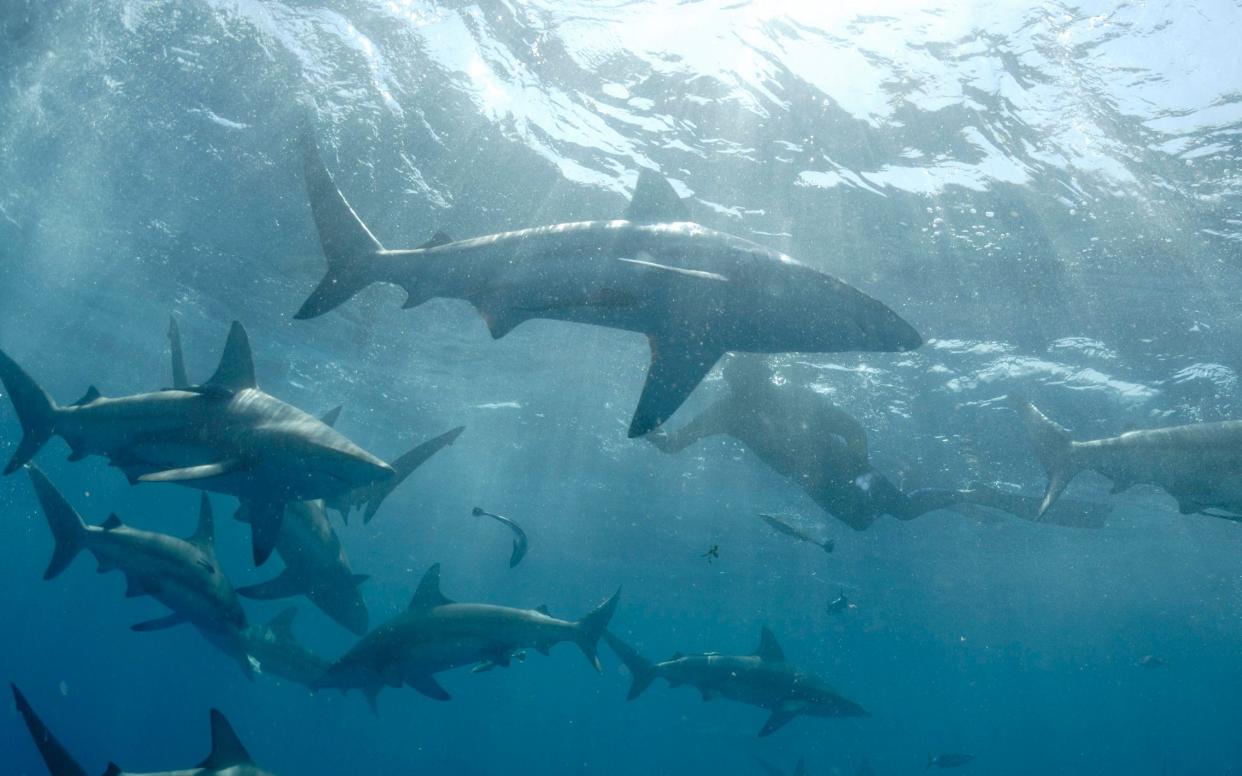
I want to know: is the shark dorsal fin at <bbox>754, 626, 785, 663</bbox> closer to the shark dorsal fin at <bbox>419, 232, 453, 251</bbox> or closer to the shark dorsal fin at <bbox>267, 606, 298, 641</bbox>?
the shark dorsal fin at <bbox>267, 606, 298, 641</bbox>

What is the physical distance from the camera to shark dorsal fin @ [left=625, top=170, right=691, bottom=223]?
21.7 ft

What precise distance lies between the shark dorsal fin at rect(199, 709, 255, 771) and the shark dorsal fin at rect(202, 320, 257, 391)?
3.55 meters

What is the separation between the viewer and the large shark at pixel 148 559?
31.8 ft

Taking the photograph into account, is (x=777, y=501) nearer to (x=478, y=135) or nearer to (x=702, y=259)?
(x=478, y=135)

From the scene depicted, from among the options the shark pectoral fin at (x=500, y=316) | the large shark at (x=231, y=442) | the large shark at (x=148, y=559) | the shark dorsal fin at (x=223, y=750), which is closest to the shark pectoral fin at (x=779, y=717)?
the large shark at (x=148, y=559)

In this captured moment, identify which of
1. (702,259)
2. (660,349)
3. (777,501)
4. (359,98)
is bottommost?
(777,501)

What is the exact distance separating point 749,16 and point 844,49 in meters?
1.66

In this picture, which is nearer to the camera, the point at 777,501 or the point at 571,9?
the point at 571,9

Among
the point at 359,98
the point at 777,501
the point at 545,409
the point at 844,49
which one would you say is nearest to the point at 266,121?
the point at 359,98

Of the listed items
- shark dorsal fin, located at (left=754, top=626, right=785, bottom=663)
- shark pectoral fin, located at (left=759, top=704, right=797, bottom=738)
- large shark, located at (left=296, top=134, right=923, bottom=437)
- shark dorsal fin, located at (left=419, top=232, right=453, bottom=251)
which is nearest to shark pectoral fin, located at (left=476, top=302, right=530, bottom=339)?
large shark, located at (left=296, top=134, right=923, bottom=437)

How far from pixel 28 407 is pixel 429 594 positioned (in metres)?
6.13

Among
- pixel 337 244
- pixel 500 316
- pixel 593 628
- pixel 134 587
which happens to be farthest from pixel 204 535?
pixel 500 316

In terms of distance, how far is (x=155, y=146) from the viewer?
17.0 metres

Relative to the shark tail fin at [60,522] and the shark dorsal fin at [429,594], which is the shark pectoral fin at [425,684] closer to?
the shark dorsal fin at [429,594]
